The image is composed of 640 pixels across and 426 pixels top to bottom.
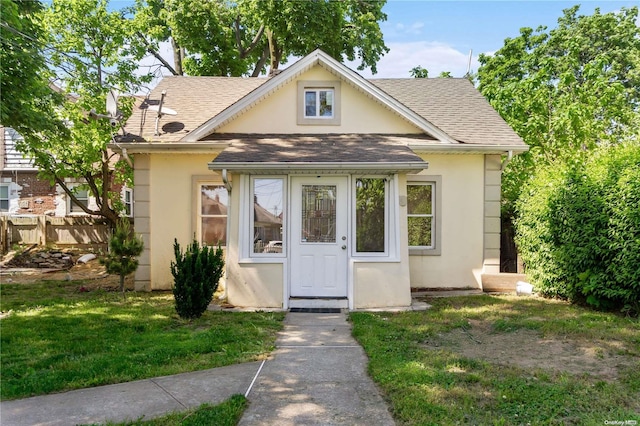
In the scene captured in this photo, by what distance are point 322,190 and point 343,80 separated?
3.33 m

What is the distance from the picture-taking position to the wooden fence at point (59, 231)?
16922mm

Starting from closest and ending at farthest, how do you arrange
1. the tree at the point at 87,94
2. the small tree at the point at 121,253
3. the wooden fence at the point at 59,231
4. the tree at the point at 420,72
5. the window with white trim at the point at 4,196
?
1. the small tree at the point at 121,253
2. the tree at the point at 87,94
3. the wooden fence at the point at 59,231
4. the window with white trim at the point at 4,196
5. the tree at the point at 420,72

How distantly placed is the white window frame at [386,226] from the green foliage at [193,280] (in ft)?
8.86

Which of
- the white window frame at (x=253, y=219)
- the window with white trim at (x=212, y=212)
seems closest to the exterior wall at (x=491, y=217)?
the white window frame at (x=253, y=219)

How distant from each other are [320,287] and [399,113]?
4638mm

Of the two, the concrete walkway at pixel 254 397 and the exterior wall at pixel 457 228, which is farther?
the exterior wall at pixel 457 228

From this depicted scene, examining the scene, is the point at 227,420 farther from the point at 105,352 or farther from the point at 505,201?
the point at 505,201

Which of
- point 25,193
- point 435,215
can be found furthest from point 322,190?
point 25,193

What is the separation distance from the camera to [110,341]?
221 inches

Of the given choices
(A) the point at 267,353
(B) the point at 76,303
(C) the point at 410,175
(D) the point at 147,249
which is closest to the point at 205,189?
(D) the point at 147,249

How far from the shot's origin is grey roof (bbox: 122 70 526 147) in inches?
391

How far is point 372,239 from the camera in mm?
8078

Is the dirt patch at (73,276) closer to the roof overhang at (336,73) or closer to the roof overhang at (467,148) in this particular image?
the roof overhang at (336,73)

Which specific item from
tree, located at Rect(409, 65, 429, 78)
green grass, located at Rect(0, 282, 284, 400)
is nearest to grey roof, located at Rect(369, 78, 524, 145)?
green grass, located at Rect(0, 282, 284, 400)
